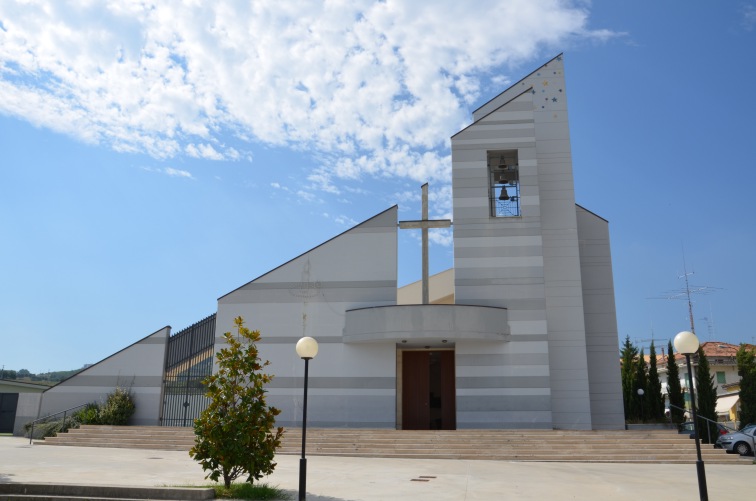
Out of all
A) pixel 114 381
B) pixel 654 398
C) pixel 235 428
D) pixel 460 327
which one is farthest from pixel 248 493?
pixel 654 398

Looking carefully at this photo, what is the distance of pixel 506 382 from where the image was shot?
22328 millimetres

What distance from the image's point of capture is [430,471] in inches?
571

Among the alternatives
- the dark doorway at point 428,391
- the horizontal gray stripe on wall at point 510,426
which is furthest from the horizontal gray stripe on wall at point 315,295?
the horizontal gray stripe on wall at point 510,426

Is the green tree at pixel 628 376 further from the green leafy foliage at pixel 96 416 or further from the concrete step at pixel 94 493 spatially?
the concrete step at pixel 94 493

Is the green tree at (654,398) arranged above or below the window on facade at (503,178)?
below

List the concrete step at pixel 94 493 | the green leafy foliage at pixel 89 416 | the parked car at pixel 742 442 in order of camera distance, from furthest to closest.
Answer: the green leafy foliage at pixel 89 416 → the parked car at pixel 742 442 → the concrete step at pixel 94 493

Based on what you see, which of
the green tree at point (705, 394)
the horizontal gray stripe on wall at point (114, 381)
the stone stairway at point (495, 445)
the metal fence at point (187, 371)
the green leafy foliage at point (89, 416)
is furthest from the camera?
the green tree at point (705, 394)

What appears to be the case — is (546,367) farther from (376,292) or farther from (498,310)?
(376,292)

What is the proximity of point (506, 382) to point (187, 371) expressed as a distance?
12718 mm

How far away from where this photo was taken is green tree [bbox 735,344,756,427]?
29.7m

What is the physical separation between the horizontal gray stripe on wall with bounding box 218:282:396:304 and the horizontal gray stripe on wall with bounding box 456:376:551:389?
418 centimetres

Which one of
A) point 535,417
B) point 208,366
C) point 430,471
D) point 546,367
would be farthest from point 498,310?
point 208,366

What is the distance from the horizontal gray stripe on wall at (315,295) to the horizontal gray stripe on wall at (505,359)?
3.63m

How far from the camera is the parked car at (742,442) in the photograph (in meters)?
20.3
